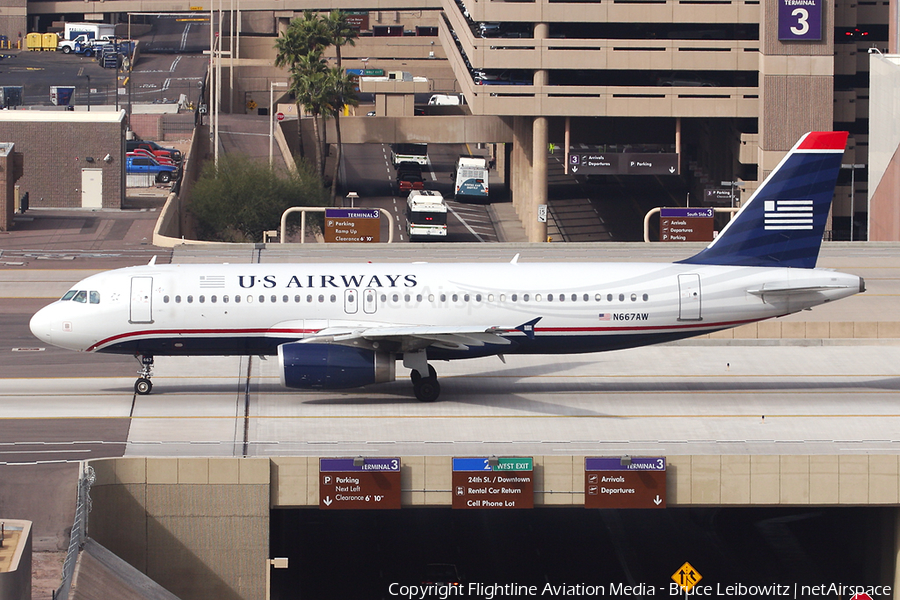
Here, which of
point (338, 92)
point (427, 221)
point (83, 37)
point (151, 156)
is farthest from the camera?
point (83, 37)

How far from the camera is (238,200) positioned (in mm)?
90500

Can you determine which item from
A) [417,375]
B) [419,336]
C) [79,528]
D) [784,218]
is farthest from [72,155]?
[79,528]

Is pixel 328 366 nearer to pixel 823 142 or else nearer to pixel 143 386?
pixel 143 386

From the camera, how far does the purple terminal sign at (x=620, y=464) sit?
3759 centimetres

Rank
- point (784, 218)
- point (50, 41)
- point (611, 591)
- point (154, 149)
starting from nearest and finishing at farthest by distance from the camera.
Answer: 1. point (611, 591)
2. point (784, 218)
3. point (154, 149)
4. point (50, 41)

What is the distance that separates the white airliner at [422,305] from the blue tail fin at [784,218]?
0.42 meters

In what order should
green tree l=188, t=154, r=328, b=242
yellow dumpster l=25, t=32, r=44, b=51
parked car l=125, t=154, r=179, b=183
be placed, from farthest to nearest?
yellow dumpster l=25, t=32, r=44, b=51 → parked car l=125, t=154, r=179, b=183 → green tree l=188, t=154, r=328, b=242

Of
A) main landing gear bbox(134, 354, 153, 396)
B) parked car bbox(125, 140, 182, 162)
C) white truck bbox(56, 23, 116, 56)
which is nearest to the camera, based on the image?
main landing gear bbox(134, 354, 153, 396)

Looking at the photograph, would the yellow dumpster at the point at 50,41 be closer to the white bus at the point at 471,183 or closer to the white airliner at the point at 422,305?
the white bus at the point at 471,183

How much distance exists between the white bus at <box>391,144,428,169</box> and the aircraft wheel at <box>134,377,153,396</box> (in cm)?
7724

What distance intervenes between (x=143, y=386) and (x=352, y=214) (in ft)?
89.9

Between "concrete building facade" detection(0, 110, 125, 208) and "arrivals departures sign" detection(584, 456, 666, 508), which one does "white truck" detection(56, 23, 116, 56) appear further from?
"arrivals departures sign" detection(584, 456, 666, 508)

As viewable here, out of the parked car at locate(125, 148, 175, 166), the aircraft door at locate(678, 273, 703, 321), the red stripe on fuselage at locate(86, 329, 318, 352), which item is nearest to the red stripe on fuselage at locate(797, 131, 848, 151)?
the aircraft door at locate(678, 273, 703, 321)

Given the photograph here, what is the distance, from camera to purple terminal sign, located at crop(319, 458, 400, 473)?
122 ft
